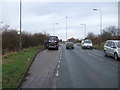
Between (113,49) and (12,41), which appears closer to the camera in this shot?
(113,49)

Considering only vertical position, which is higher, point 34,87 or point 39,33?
point 39,33

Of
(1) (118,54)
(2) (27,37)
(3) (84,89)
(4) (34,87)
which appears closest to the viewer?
(3) (84,89)

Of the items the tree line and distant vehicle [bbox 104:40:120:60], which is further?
the tree line

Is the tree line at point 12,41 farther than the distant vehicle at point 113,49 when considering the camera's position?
Yes

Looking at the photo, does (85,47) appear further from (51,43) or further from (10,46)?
(10,46)

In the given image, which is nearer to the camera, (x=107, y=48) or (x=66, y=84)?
(x=66, y=84)

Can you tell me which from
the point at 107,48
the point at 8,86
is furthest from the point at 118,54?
the point at 8,86

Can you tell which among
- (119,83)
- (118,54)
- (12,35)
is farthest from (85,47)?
(119,83)

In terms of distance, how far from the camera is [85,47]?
1769 inches

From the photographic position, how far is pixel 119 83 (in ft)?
30.9

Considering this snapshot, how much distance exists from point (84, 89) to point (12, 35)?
71.4ft

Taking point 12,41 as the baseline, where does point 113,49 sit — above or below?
below

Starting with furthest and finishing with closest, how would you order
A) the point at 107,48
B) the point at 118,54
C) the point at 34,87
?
the point at 107,48
the point at 118,54
the point at 34,87

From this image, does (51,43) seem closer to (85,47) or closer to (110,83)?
(85,47)
